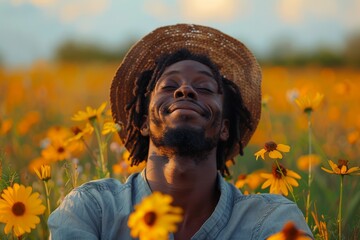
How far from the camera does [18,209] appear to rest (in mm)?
2604

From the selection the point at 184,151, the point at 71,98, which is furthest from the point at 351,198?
the point at 71,98

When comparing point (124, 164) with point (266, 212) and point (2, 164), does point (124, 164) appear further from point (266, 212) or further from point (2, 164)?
point (266, 212)

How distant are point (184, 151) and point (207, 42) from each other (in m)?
0.99

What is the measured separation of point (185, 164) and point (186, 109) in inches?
8.4

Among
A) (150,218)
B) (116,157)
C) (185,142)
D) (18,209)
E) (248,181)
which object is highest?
(150,218)

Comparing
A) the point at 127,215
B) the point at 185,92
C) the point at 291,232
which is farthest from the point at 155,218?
the point at 185,92

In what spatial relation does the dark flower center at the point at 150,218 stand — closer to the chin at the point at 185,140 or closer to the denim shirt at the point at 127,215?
the denim shirt at the point at 127,215

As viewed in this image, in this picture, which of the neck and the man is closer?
the man

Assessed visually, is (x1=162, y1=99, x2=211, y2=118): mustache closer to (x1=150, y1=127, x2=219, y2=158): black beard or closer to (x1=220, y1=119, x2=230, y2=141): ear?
(x1=150, y1=127, x2=219, y2=158): black beard

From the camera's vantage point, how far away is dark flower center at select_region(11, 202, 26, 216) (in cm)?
259

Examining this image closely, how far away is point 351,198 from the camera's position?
4004 millimetres

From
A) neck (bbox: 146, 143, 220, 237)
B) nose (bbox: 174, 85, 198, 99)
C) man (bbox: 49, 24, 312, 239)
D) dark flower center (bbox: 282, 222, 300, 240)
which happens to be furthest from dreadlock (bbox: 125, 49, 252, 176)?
dark flower center (bbox: 282, 222, 300, 240)

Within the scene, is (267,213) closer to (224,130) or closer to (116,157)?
(224,130)

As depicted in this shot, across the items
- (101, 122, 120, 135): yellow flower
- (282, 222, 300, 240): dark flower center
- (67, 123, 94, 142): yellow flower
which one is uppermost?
(282, 222, 300, 240): dark flower center
